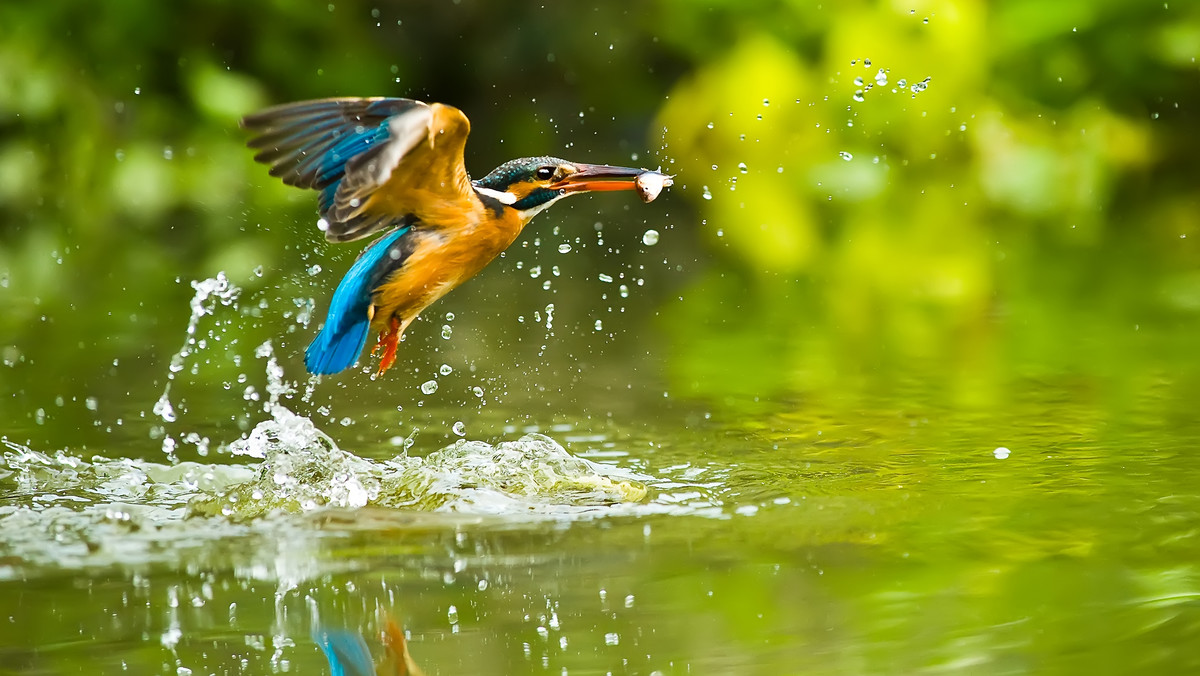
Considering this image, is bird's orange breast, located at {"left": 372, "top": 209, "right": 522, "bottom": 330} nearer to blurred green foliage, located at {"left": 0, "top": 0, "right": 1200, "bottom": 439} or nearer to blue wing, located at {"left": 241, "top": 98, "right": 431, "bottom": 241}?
blue wing, located at {"left": 241, "top": 98, "right": 431, "bottom": 241}

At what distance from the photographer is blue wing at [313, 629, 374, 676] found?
2.42m

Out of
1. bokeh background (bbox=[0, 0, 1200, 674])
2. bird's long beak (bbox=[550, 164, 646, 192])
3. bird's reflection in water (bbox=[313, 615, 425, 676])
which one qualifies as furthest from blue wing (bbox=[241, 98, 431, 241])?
bird's reflection in water (bbox=[313, 615, 425, 676])

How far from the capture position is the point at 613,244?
8414 millimetres

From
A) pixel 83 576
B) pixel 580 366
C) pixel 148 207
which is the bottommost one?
pixel 83 576

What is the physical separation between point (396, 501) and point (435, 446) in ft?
1.73

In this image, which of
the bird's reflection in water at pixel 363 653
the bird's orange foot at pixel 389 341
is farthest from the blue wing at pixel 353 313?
the bird's reflection in water at pixel 363 653

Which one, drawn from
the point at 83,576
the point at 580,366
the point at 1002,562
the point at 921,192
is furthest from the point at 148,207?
the point at 1002,562

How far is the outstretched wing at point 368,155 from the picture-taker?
3.40 meters

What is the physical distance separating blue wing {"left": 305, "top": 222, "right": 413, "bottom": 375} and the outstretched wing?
0.08 metres

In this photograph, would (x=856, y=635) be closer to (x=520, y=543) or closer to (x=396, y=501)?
(x=520, y=543)

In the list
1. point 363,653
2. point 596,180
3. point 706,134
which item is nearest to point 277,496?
point 596,180

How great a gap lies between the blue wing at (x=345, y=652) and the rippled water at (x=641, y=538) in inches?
0.8

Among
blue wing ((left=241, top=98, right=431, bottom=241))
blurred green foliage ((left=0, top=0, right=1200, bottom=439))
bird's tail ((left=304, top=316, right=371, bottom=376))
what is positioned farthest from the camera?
blurred green foliage ((left=0, top=0, right=1200, bottom=439))

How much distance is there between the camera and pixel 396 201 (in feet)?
12.6
